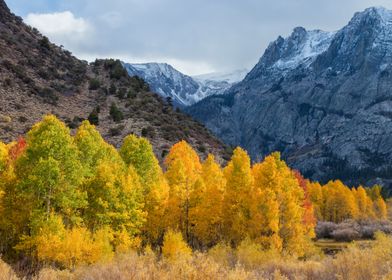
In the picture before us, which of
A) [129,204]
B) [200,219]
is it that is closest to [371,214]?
[200,219]

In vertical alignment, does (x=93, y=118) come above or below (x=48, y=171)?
above

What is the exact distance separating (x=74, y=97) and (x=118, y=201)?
62662mm

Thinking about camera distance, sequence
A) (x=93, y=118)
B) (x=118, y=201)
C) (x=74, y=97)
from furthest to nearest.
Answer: (x=74, y=97), (x=93, y=118), (x=118, y=201)

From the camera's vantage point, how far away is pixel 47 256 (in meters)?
29.3

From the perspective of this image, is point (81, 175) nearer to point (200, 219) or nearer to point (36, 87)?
point (200, 219)

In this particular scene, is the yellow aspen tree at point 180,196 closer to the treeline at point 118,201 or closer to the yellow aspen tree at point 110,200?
the treeline at point 118,201

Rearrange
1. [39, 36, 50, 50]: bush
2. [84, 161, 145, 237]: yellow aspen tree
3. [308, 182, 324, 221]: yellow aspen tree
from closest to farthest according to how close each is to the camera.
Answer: [84, 161, 145, 237]: yellow aspen tree < [308, 182, 324, 221]: yellow aspen tree < [39, 36, 50, 50]: bush

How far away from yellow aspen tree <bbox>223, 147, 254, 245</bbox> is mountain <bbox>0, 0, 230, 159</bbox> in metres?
33.3

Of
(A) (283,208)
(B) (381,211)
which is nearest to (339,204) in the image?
(B) (381,211)

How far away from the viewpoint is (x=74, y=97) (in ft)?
313

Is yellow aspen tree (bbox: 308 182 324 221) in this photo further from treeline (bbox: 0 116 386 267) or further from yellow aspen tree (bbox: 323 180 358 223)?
treeline (bbox: 0 116 386 267)

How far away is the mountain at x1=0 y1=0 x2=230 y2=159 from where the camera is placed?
80.1 metres

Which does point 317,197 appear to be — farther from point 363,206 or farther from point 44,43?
point 44,43

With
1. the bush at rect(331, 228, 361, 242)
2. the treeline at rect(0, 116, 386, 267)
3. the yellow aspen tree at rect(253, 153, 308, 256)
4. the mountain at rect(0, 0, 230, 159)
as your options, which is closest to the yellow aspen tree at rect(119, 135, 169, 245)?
the treeline at rect(0, 116, 386, 267)
